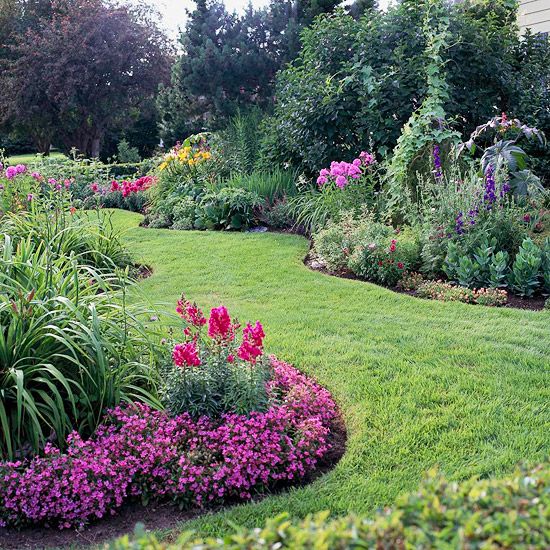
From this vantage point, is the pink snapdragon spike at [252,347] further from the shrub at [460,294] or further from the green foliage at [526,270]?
the green foliage at [526,270]

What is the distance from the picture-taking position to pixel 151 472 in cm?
291

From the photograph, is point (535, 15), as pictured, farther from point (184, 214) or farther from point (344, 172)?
point (184, 214)

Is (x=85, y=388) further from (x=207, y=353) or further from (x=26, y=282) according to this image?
(x=26, y=282)

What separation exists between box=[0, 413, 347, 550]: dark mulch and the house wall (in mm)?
10876

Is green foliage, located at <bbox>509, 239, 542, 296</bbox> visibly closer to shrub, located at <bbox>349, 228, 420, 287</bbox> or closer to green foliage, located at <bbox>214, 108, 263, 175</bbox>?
shrub, located at <bbox>349, 228, 420, 287</bbox>

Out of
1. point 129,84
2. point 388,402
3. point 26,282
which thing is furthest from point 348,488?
point 129,84

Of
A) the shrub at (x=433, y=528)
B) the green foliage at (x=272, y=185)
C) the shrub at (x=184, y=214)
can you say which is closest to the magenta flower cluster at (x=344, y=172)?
the green foliage at (x=272, y=185)

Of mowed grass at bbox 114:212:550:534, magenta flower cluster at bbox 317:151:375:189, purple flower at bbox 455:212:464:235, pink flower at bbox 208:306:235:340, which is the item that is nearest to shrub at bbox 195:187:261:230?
magenta flower cluster at bbox 317:151:375:189

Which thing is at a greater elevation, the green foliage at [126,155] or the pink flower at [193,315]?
the green foliage at [126,155]

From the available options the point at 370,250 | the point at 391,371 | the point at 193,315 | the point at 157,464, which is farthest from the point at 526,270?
the point at 157,464

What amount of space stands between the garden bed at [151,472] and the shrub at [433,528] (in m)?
1.54

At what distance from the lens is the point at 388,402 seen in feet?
11.8

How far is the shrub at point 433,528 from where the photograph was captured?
1.24 m

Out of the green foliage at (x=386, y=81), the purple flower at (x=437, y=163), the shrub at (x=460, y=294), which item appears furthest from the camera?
the green foliage at (x=386, y=81)
